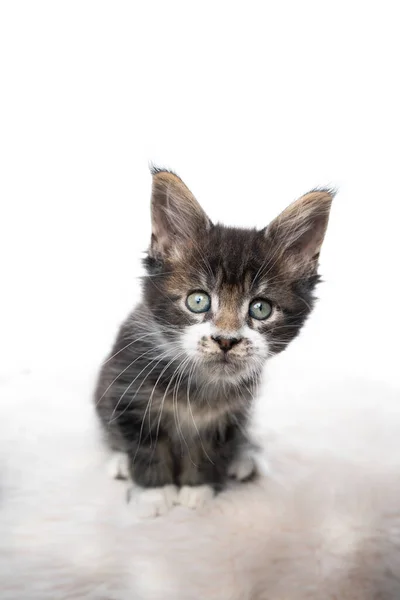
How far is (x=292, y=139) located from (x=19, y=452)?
30.9 inches

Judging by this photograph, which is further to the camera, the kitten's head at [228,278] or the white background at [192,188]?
the white background at [192,188]

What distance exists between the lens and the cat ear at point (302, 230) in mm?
1003

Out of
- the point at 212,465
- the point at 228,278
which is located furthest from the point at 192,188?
the point at 212,465

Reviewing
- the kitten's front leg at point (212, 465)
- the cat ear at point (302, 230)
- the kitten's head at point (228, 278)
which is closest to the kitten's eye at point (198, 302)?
the kitten's head at point (228, 278)

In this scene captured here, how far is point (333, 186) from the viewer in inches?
41.4

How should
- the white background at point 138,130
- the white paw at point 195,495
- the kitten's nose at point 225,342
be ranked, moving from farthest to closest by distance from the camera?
1. the white background at point 138,130
2. the white paw at point 195,495
3. the kitten's nose at point 225,342

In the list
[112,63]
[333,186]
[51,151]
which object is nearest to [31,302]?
[51,151]

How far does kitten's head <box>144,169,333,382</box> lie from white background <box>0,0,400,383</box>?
0.42ft

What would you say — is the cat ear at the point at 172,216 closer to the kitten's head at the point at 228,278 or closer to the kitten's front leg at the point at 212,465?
the kitten's head at the point at 228,278

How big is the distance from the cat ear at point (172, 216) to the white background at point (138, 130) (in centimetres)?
13

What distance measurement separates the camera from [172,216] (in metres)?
1.00

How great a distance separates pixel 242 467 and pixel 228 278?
354mm

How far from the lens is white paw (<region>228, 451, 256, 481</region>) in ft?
3.63

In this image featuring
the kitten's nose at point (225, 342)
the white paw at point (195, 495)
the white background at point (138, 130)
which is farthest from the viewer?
the white background at point (138, 130)
